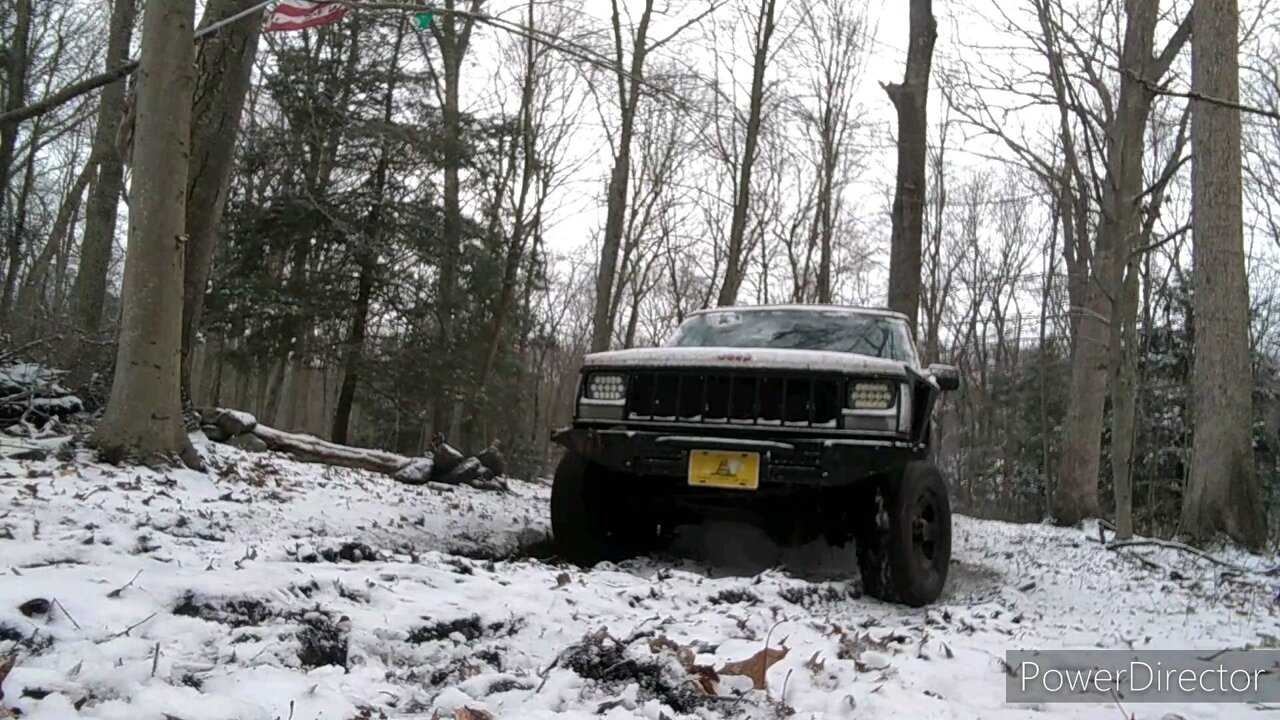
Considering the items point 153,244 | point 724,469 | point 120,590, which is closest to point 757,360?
point 724,469

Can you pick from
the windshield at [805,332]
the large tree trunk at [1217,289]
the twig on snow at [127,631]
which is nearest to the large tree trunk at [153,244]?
the windshield at [805,332]

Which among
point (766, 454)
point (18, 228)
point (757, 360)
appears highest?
point (18, 228)

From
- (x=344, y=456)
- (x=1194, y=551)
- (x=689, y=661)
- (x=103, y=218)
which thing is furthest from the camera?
(x=103, y=218)

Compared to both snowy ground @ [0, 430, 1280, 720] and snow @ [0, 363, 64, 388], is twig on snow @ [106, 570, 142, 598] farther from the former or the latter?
snow @ [0, 363, 64, 388]

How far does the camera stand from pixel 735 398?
189 inches

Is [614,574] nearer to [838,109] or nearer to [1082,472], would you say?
[1082,472]

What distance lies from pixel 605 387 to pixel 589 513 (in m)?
0.80

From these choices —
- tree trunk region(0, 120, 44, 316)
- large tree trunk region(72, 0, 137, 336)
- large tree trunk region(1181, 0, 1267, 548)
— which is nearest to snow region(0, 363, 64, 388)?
large tree trunk region(72, 0, 137, 336)

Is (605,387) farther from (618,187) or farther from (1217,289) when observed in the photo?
(618,187)

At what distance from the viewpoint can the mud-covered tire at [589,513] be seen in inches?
203

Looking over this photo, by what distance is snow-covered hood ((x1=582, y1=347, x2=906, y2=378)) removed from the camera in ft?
15.0

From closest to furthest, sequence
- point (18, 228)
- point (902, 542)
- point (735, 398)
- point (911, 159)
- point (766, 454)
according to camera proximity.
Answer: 1. point (902, 542)
2. point (766, 454)
3. point (735, 398)
4. point (911, 159)
5. point (18, 228)

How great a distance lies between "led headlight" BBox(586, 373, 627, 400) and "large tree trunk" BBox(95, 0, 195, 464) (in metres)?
3.03

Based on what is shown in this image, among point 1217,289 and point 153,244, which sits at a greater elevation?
point 1217,289
